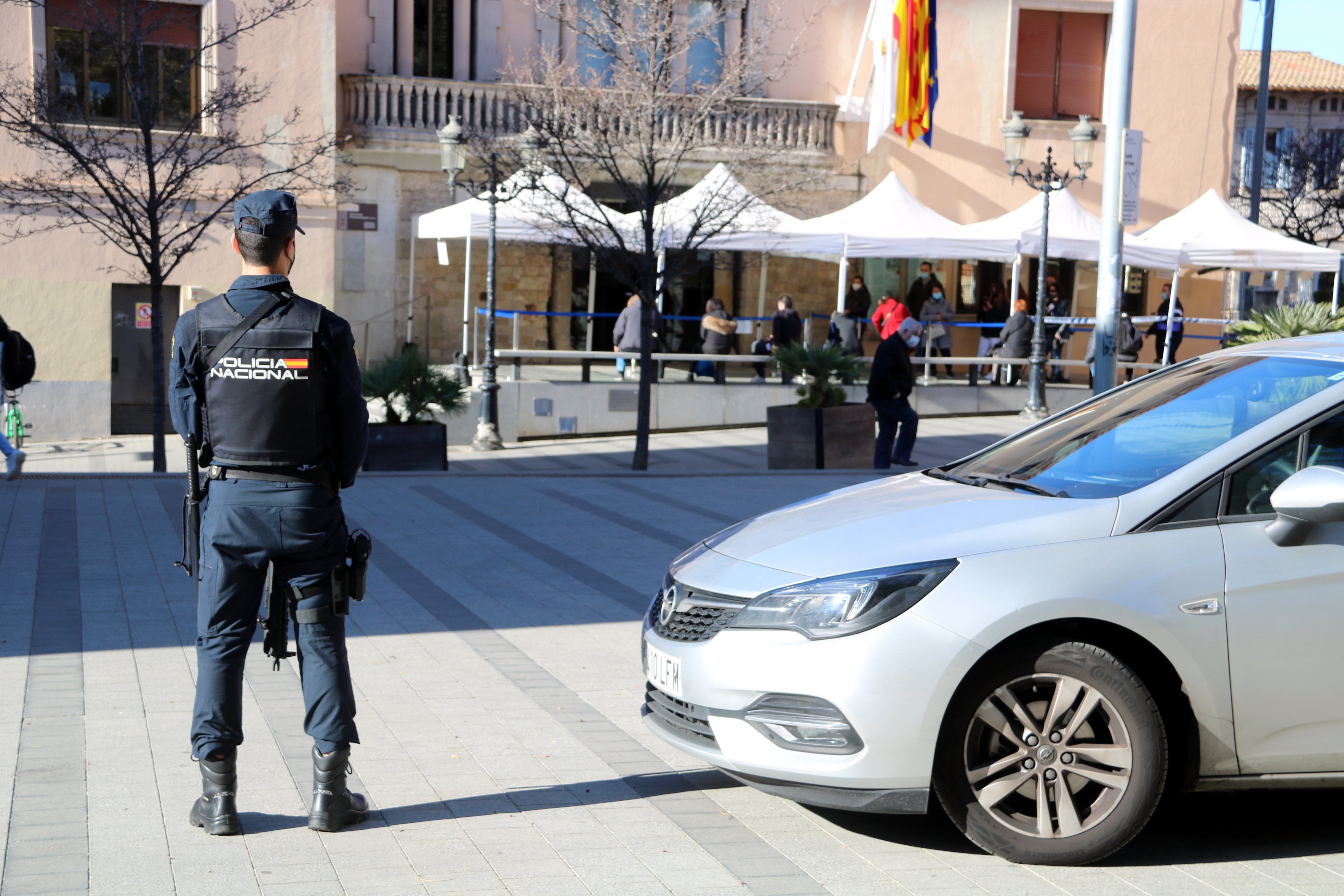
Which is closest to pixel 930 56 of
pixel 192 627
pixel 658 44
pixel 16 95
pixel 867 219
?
pixel 867 219

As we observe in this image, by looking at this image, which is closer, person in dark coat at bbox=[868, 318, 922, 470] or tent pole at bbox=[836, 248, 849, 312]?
person in dark coat at bbox=[868, 318, 922, 470]

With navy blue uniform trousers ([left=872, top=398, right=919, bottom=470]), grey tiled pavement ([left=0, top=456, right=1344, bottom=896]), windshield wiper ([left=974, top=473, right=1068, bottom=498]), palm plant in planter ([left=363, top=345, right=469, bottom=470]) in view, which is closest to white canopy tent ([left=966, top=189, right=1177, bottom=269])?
navy blue uniform trousers ([left=872, top=398, right=919, bottom=470])

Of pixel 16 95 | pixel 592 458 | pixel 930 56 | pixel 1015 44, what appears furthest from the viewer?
pixel 1015 44

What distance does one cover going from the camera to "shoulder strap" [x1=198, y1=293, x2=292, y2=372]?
4.02 meters

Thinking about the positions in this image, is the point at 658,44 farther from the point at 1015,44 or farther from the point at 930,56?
the point at 1015,44

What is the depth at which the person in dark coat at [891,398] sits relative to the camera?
598 inches

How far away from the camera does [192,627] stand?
278 inches

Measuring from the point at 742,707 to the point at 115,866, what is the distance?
6.03ft

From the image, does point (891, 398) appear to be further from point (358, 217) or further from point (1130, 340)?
point (358, 217)

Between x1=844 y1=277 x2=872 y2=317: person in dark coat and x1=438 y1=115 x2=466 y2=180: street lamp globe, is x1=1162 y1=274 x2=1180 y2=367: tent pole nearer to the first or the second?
x1=844 y1=277 x2=872 y2=317: person in dark coat

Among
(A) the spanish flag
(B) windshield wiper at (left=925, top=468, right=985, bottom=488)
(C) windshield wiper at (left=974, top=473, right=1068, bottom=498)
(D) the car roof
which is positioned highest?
(A) the spanish flag

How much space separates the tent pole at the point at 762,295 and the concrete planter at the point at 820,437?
9.62m

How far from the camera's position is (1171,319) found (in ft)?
76.6

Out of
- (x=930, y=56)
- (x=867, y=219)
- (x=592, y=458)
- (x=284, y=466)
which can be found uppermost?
(x=930, y=56)
